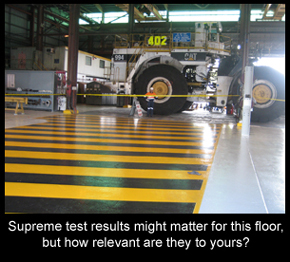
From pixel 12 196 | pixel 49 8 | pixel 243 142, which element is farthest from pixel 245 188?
pixel 49 8

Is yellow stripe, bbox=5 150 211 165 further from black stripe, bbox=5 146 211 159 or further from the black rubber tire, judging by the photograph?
the black rubber tire

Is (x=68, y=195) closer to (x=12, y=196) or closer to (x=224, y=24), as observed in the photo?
(x=12, y=196)

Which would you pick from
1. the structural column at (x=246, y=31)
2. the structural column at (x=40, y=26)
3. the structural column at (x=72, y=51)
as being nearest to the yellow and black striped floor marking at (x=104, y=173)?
the structural column at (x=246, y=31)

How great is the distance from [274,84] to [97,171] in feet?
33.1

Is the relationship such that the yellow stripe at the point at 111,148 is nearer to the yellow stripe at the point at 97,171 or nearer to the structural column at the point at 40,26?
the yellow stripe at the point at 97,171

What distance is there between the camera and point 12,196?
358 cm

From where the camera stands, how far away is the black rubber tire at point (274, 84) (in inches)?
488

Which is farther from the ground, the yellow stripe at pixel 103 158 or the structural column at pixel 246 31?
the structural column at pixel 246 31

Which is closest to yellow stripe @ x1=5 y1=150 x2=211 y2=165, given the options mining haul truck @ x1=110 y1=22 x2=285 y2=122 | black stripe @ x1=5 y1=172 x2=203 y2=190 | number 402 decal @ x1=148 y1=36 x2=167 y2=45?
black stripe @ x1=5 y1=172 x2=203 y2=190

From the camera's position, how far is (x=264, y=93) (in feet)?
41.4

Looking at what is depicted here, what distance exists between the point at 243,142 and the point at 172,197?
15.4 feet

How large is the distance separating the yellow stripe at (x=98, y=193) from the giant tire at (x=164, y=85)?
1075 cm

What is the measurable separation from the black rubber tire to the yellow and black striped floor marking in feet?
19.2
